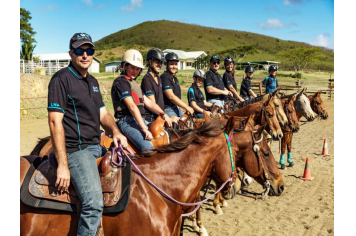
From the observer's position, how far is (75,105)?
10.6 ft

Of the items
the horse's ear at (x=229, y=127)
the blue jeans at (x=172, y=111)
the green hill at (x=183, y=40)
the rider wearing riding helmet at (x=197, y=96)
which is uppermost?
the green hill at (x=183, y=40)

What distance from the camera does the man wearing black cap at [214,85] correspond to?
9.66m

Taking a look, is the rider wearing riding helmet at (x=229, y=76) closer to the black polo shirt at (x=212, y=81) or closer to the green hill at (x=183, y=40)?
the black polo shirt at (x=212, y=81)

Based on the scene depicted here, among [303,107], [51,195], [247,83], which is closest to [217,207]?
[51,195]

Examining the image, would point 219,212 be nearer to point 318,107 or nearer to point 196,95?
point 196,95

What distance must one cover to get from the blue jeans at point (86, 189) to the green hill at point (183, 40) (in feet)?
413

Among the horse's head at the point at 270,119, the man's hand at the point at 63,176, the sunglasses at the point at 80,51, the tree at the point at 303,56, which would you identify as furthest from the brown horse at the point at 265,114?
the tree at the point at 303,56

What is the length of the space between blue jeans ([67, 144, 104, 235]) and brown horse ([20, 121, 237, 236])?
0.70ft

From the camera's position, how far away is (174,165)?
370cm

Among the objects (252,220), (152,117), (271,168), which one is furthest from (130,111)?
(252,220)

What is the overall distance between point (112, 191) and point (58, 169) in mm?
614

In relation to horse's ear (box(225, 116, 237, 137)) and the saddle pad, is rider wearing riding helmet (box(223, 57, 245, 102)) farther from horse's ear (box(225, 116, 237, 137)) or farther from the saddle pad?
the saddle pad

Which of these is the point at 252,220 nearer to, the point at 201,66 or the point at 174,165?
the point at 174,165

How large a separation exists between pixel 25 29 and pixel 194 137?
63751 mm
